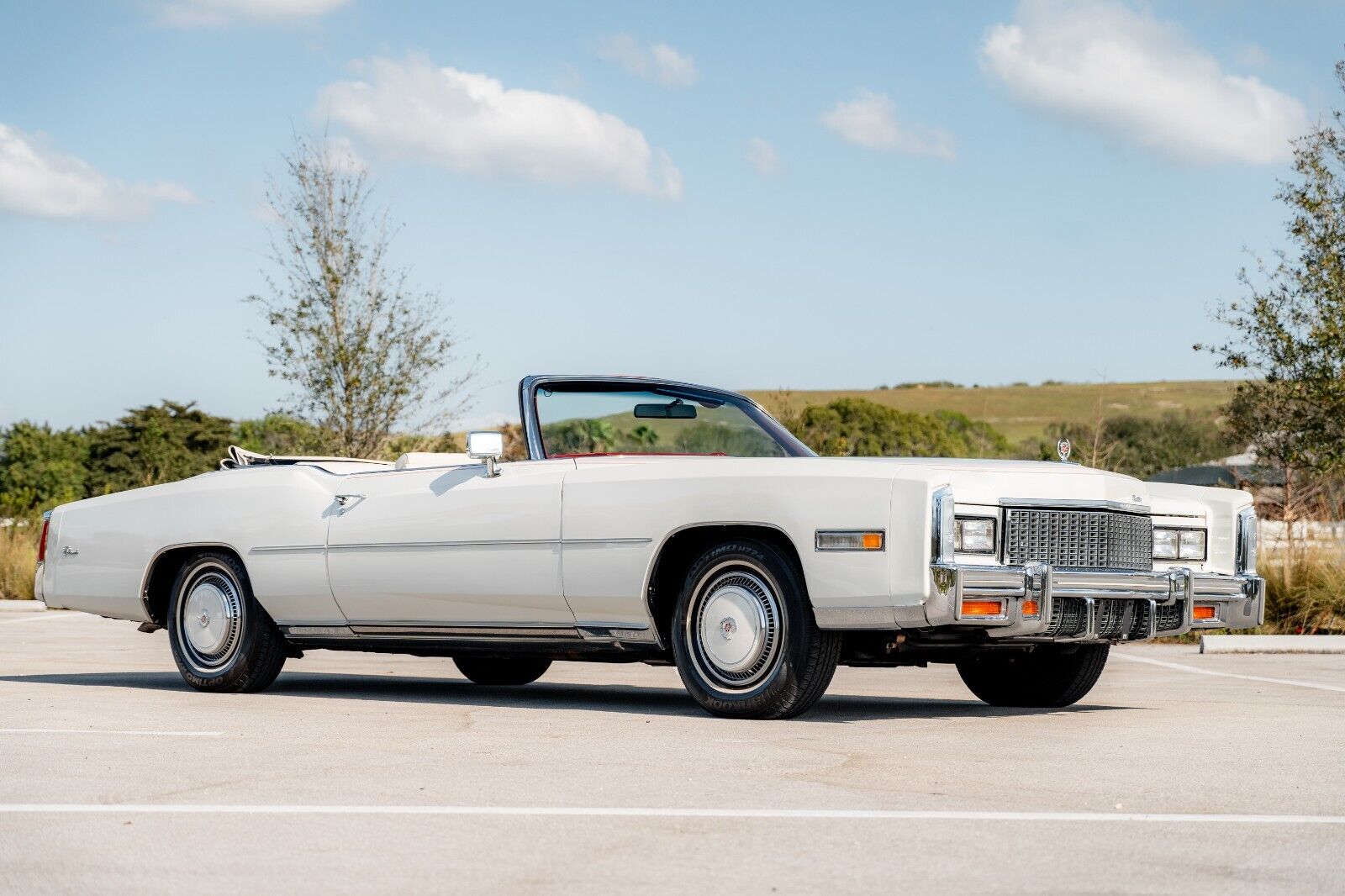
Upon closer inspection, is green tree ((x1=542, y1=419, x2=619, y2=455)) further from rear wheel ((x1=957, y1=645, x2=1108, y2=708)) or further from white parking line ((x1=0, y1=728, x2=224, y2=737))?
white parking line ((x1=0, y1=728, x2=224, y2=737))

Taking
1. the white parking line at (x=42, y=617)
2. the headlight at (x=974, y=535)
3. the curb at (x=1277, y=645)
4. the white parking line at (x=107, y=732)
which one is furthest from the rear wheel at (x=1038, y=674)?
the white parking line at (x=42, y=617)

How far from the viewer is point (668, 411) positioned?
32.9 ft

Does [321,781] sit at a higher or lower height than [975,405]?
lower

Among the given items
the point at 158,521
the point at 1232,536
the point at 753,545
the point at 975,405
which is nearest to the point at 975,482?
the point at 753,545

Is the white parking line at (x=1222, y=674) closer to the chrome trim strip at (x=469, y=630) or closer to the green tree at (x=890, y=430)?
the chrome trim strip at (x=469, y=630)

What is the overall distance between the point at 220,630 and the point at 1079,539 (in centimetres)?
502

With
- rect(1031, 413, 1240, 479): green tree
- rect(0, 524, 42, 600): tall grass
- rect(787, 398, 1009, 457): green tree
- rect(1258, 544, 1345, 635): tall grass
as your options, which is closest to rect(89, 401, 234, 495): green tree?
rect(787, 398, 1009, 457): green tree

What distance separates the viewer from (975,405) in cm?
11312

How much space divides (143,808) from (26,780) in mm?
842

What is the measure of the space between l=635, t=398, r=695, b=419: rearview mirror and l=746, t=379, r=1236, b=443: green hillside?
88448 millimetres

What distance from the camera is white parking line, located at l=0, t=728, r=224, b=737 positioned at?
25.8ft

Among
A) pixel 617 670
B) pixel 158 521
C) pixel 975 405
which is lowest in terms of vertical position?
pixel 617 670

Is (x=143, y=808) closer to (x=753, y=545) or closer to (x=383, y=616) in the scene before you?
(x=753, y=545)

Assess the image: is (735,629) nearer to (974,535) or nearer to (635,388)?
(974,535)
